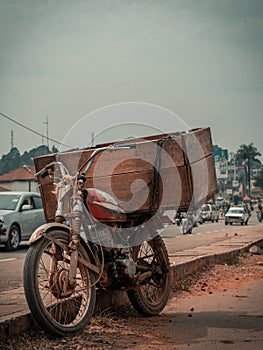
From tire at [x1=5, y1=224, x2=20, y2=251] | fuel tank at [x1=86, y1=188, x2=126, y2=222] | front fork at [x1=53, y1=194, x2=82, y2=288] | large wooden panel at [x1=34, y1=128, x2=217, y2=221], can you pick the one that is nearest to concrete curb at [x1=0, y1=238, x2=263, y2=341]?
front fork at [x1=53, y1=194, x2=82, y2=288]

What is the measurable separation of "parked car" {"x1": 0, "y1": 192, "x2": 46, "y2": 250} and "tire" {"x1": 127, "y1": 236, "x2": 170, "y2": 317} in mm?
10820

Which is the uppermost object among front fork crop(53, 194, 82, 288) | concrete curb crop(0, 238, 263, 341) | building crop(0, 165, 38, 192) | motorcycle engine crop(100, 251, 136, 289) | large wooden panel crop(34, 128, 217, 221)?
building crop(0, 165, 38, 192)

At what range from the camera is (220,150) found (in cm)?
8494

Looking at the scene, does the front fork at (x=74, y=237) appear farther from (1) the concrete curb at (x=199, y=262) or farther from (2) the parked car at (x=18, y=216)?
(2) the parked car at (x=18, y=216)

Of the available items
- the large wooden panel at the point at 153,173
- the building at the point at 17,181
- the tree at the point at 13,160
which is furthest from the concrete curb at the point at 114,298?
the tree at the point at 13,160

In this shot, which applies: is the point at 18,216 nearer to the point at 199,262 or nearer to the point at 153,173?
the point at 199,262

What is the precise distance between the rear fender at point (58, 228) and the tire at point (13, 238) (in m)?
12.1

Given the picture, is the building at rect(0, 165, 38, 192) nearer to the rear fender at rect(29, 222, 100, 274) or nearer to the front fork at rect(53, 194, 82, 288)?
the rear fender at rect(29, 222, 100, 274)

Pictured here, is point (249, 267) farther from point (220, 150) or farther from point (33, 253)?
point (220, 150)

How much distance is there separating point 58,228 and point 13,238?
1274cm

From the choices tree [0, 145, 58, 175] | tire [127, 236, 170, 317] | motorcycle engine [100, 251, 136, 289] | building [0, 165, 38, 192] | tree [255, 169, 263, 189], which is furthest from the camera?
tree [255, 169, 263, 189]

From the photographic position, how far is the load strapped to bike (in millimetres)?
5418

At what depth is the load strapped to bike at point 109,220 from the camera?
17.8 ft

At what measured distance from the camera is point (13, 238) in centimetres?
1792
